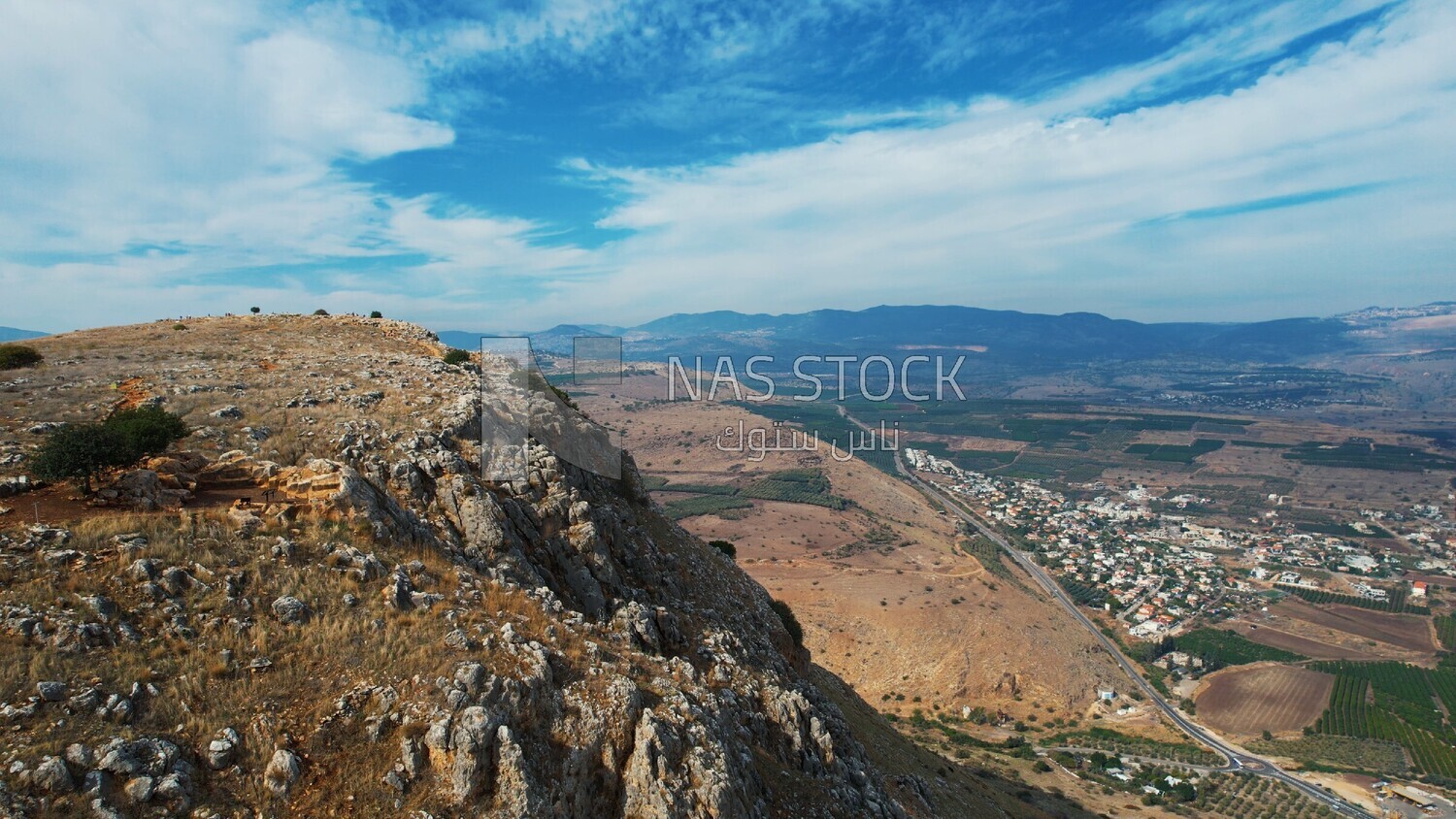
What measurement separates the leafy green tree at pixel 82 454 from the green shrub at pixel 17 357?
13.6 m

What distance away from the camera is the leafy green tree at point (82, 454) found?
13.4 meters

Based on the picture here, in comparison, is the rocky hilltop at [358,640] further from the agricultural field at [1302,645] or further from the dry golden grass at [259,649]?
the agricultural field at [1302,645]

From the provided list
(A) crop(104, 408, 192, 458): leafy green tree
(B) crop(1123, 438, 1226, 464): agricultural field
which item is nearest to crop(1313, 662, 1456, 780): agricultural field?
(A) crop(104, 408, 192, 458): leafy green tree

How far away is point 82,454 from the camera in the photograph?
13.7 meters

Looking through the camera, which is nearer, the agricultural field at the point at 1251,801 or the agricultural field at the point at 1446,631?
the agricultural field at the point at 1251,801

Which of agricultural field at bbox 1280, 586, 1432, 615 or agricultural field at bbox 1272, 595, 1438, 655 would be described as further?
agricultural field at bbox 1280, 586, 1432, 615

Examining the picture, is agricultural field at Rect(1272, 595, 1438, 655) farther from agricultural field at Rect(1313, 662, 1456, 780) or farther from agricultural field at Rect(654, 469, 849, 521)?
agricultural field at Rect(654, 469, 849, 521)

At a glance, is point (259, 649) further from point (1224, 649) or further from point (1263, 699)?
point (1224, 649)

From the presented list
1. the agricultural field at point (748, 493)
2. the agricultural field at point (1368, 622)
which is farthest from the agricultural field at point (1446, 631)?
the agricultural field at point (748, 493)

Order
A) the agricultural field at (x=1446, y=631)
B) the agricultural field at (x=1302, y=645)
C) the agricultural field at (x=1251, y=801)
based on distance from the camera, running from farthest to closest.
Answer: the agricultural field at (x=1446, y=631), the agricultural field at (x=1302, y=645), the agricultural field at (x=1251, y=801)

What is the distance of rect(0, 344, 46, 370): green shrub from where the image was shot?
73.9 feet

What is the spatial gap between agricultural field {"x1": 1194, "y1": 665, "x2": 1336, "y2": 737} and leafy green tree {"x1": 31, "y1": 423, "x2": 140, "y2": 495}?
268 feet

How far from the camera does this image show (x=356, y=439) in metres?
17.4

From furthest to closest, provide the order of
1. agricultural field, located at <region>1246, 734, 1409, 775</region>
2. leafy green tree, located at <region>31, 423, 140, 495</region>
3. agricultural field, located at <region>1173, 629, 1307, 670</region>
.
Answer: agricultural field, located at <region>1173, 629, 1307, 670</region>
agricultural field, located at <region>1246, 734, 1409, 775</region>
leafy green tree, located at <region>31, 423, 140, 495</region>
